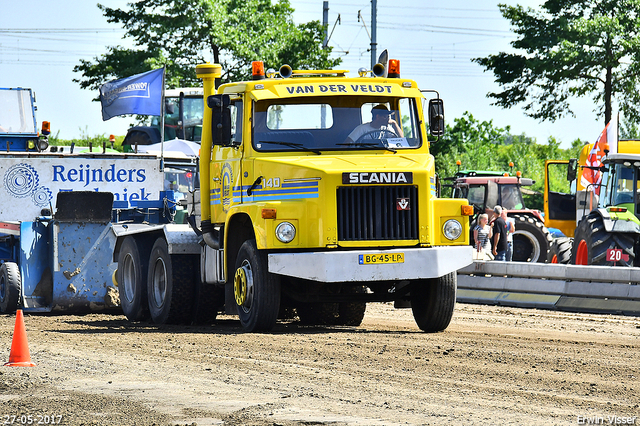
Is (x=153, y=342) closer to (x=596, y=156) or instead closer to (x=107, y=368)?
(x=107, y=368)

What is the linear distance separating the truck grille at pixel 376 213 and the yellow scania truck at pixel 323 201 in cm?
1

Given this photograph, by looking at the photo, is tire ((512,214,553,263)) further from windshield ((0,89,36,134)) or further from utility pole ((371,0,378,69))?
windshield ((0,89,36,134))

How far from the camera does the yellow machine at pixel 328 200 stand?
1027cm

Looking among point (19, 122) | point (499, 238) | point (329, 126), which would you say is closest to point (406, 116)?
point (329, 126)

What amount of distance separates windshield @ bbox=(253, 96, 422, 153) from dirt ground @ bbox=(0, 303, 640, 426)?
2.11 metres

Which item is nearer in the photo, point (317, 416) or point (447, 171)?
point (317, 416)

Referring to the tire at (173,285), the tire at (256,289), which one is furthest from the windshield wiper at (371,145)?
the tire at (173,285)

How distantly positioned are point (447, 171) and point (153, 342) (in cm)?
3508

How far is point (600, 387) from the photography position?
7422mm

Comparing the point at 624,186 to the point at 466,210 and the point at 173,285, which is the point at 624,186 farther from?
the point at 173,285

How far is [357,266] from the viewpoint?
10.2 meters

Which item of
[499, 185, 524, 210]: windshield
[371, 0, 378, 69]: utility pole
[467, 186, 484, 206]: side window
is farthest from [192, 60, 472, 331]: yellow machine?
[371, 0, 378, 69]: utility pole

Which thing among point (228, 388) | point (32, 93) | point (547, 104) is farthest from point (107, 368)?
point (547, 104)

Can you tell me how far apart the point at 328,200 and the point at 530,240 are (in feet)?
48.6
